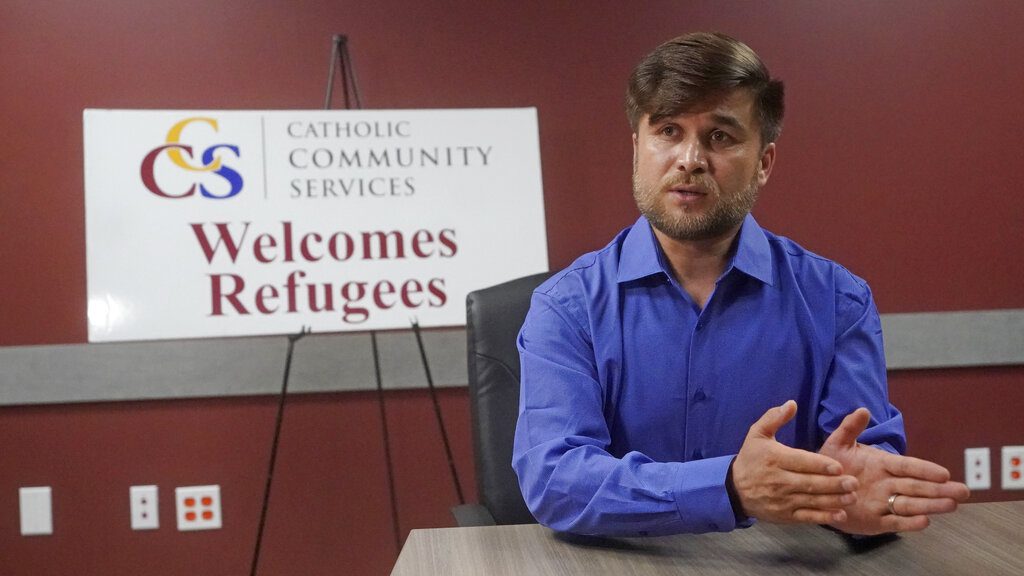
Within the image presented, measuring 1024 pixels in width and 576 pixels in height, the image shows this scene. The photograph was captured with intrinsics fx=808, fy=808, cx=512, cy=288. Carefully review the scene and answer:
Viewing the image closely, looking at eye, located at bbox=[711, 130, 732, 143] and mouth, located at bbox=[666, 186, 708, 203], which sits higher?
eye, located at bbox=[711, 130, 732, 143]

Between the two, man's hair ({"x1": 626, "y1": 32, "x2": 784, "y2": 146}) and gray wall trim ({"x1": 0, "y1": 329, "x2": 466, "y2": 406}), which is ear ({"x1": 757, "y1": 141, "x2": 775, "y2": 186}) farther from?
gray wall trim ({"x1": 0, "y1": 329, "x2": 466, "y2": 406})

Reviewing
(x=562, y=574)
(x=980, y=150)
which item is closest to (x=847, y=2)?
(x=980, y=150)

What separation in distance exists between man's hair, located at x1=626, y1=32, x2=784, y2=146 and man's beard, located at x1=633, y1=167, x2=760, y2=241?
0.12m

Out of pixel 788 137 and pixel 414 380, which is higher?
pixel 788 137

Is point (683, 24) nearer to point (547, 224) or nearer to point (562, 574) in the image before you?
point (547, 224)

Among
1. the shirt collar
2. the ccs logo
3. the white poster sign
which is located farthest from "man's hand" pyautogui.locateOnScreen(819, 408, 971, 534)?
the ccs logo

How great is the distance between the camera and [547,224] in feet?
9.21

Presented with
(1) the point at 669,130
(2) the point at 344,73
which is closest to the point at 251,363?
(2) the point at 344,73

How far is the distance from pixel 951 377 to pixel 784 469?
223 cm

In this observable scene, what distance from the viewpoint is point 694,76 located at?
1.37 m

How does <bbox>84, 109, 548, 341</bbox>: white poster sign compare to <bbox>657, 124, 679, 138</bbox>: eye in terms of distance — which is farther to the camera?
<bbox>84, 109, 548, 341</bbox>: white poster sign

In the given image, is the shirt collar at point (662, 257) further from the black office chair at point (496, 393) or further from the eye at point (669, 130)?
the black office chair at point (496, 393)

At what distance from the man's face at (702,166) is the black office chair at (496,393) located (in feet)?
1.42

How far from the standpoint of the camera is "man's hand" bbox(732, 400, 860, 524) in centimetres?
100
